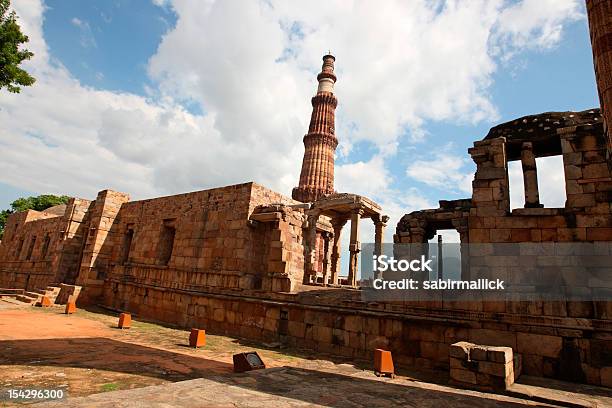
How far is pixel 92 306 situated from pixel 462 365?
16542 mm

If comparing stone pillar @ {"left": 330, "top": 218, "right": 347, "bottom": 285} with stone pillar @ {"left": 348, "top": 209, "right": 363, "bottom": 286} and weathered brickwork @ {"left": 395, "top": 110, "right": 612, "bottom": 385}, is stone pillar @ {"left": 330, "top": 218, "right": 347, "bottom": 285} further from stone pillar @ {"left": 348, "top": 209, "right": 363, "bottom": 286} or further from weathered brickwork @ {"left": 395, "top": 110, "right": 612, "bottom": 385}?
weathered brickwork @ {"left": 395, "top": 110, "right": 612, "bottom": 385}

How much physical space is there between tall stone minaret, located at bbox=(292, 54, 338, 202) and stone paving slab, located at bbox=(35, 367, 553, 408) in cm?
1909

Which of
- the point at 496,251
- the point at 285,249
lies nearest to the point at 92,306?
the point at 285,249

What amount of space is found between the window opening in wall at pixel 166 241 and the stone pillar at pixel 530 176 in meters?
13.2

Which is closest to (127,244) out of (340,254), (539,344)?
(340,254)

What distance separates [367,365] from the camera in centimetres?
737

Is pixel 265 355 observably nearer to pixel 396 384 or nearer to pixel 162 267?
pixel 396 384

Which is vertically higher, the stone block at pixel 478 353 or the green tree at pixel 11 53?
the green tree at pixel 11 53

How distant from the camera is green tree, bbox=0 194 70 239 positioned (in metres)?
40.9

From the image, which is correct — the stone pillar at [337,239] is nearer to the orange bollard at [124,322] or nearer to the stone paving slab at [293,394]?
the orange bollard at [124,322]

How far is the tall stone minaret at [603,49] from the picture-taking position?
404 centimetres

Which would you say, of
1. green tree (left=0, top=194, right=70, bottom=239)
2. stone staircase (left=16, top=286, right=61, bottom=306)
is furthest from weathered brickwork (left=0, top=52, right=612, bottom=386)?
green tree (left=0, top=194, right=70, bottom=239)

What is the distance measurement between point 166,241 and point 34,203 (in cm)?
3833

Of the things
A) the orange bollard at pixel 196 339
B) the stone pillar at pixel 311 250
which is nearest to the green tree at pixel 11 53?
the orange bollard at pixel 196 339
